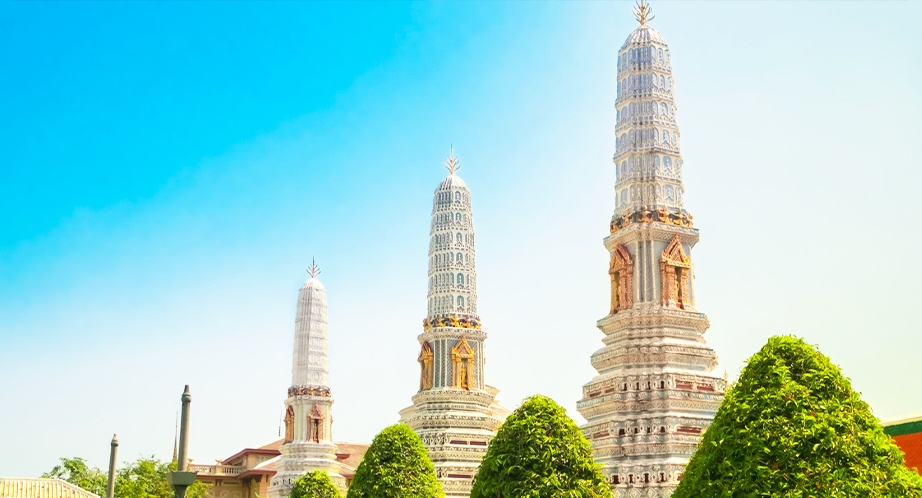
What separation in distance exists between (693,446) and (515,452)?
1548 cm

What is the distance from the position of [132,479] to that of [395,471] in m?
40.9

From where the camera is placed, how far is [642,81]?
43312mm

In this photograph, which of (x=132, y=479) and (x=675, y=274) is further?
(x=132, y=479)

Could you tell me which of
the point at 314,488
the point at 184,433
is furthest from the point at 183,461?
the point at 314,488

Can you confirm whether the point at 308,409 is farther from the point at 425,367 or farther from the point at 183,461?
the point at 183,461

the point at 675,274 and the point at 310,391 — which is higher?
the point at 675,274

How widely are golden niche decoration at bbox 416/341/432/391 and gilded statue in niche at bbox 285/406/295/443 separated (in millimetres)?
13640

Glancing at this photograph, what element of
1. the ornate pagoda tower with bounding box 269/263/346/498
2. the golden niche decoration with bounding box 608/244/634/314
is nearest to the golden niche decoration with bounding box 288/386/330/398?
the ornate pagoda tower with bounding box 269/263/346/498

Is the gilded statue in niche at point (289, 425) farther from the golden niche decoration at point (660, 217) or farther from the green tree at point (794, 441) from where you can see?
the green tree at point (794, 441)

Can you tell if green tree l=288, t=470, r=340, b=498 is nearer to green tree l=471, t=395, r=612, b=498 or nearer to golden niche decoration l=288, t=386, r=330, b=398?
green tree l=471, t=395, r=612, b=498

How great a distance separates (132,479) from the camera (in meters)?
64.7

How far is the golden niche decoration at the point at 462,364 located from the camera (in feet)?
173

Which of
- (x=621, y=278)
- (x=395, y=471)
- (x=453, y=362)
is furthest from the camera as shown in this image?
(x=453, y=362)

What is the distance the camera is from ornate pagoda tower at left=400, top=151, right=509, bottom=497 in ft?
167
